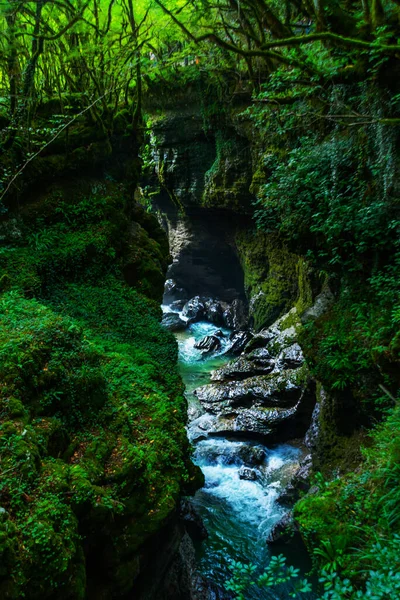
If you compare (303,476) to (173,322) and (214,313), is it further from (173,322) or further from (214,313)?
(214,313)

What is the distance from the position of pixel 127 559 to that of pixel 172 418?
1.90 metres

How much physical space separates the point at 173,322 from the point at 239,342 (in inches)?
219

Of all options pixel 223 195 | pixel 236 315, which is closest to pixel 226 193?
pixel 223 195

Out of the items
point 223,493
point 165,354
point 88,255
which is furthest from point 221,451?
point 88,255

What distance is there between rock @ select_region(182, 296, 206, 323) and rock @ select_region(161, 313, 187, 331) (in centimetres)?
72

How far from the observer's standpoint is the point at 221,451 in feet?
37.0

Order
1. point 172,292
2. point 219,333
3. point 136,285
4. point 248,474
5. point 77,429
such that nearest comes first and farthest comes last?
point 77,429
point 136,285
point 248,474
point 219,333
point 172,292

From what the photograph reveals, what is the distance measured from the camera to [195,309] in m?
25.2

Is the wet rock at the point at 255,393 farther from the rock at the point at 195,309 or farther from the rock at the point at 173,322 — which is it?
the rock at the point at 195,309

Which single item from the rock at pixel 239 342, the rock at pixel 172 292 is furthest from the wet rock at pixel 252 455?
the rock at pixel 172 292

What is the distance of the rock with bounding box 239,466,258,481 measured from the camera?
10.3m

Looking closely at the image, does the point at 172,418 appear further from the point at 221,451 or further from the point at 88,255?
the point at 221,451

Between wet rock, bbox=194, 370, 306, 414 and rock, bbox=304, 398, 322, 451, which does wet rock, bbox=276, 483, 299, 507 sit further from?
wet rock, bbox=194, 370, 306, 414

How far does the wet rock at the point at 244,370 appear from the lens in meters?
14.6
